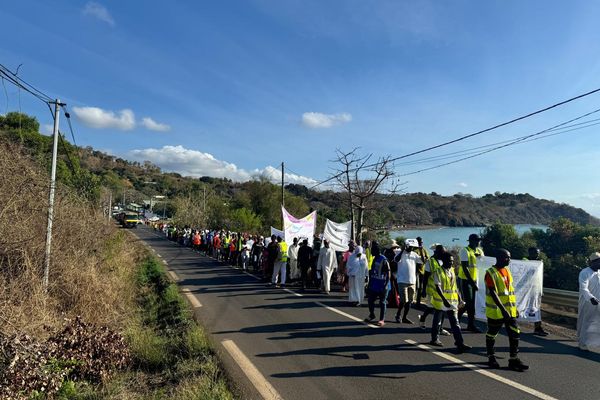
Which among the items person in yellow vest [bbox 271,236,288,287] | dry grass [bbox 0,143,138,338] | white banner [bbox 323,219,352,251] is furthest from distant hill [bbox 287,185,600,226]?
dry grass [bbox 0,143,138,338]

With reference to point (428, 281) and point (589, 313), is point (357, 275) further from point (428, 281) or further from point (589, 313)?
point (589, 313)

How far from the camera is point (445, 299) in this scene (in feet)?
22.2

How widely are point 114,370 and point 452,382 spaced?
192 inches

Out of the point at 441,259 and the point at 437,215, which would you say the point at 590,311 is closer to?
the point at 441,259

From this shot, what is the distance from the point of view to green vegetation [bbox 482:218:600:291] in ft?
65.1

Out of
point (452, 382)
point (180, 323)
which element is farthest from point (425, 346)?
point (180, 323)

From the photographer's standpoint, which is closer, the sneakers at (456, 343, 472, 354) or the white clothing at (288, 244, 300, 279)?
the sneakers at (456, 343, 472, 354)

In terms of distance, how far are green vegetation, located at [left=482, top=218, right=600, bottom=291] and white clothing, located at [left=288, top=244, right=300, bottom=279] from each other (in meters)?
8.29

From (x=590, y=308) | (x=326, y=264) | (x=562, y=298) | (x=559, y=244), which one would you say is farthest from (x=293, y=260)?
(x=559, y=244)

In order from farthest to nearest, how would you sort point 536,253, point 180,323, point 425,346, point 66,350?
point 536,253 < point 180,323 < point 425,346 < point 66,350

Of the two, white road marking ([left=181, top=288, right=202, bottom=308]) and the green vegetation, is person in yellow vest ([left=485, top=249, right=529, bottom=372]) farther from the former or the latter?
the green vegetation

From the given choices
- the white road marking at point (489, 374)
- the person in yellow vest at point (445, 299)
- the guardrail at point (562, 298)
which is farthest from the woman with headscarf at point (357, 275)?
the guardrail at point (562, 298)

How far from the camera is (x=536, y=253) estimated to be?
9258 millimetres

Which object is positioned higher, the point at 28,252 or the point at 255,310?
the point at 28,252
